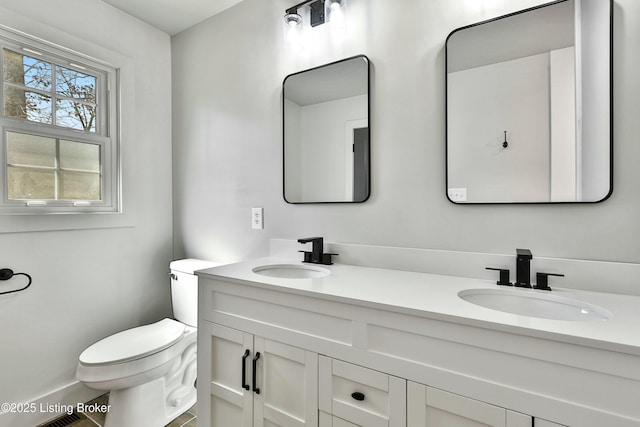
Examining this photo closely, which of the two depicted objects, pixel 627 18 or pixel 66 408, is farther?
pixel 66 408

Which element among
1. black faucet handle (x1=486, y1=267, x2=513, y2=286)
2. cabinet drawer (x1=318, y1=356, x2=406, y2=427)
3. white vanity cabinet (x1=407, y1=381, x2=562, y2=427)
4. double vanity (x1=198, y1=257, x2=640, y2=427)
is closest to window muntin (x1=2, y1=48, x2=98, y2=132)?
double vanity (x1=198, y1=257, x2=640, y2=427)

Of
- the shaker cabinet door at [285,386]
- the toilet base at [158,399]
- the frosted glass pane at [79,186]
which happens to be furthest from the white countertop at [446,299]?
the frosted glass pane at [79,186]

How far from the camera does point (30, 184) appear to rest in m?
1.57

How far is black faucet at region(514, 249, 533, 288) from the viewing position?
1.04 meters

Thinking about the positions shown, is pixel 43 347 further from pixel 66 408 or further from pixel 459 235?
pixel 459 235

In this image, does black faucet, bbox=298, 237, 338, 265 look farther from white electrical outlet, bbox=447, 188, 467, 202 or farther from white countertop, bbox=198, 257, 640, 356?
white electrical outlet, bbox=447, 188, 467, 202

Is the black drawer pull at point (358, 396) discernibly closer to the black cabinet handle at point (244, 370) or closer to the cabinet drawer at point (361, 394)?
the cabinet drawer at point (361, 394)

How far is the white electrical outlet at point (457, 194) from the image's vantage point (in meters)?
1.21

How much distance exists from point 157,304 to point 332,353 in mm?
1694

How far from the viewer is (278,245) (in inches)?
65.9

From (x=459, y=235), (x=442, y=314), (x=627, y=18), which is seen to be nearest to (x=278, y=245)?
(x=459, y=235)

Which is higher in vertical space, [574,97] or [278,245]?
[574,97]

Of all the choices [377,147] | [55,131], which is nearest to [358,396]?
[377,147]

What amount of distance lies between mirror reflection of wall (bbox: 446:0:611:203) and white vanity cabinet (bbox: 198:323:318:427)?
89 cm
